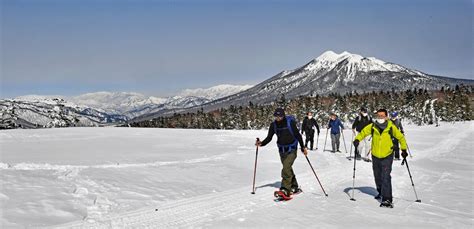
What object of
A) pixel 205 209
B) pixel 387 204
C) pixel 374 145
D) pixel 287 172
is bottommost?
pixel 205 209

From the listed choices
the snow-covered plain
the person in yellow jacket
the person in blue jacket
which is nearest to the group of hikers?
the person in yellow jacket

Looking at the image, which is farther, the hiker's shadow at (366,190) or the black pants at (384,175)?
the hiker's shadow at (366,190)

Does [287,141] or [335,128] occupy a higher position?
[335,128]

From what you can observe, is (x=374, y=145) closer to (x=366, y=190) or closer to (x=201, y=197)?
(x=366, y=190)

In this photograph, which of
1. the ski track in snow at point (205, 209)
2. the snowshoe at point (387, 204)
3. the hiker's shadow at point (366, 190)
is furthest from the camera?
the hiker's shadow at point (366, 190)

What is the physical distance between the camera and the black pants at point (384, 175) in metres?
8.05

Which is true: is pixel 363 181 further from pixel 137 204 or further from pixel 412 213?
pixel 137 204

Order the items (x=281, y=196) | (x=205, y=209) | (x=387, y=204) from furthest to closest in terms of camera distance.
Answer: (x=281, y=196) → (x=387, y=204) → (x=205, y=209)

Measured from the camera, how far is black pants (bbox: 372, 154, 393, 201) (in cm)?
805

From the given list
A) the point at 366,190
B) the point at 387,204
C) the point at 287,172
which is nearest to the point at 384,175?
the point at 387,204

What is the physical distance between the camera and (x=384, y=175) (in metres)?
8.41

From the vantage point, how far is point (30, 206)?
22.8 feet

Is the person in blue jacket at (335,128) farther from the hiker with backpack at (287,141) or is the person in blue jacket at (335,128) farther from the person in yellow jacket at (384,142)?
the hiker with backpack at (287,141)

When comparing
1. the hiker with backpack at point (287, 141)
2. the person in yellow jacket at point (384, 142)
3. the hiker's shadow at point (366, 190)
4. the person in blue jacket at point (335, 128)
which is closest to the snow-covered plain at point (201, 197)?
the hiker's shadow at point (366, 190)
